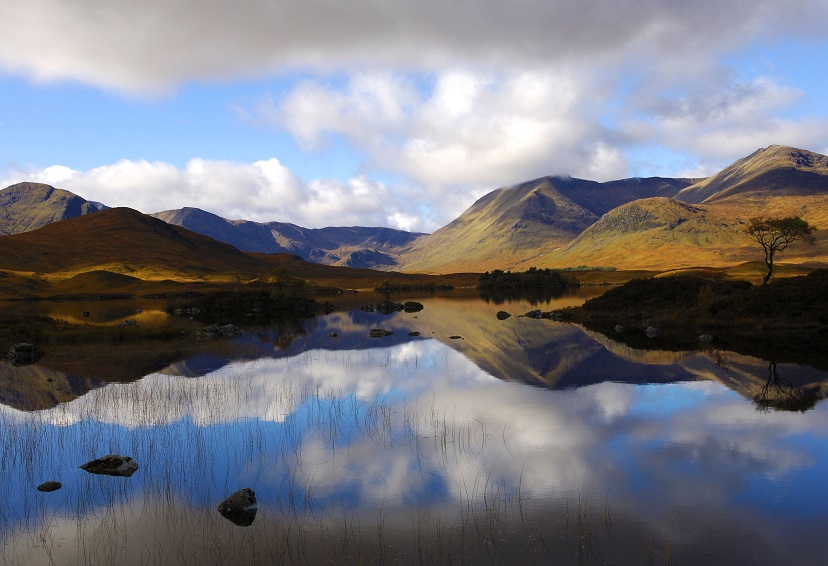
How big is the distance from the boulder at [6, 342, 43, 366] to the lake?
127 inches

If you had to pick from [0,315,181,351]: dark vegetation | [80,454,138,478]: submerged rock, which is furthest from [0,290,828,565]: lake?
[0,315,181,351]: dark vegetation

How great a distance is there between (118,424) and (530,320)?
51558 millimetres

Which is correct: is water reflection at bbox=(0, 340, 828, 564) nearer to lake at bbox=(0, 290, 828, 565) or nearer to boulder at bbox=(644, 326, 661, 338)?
lake at bbox=(0, 290, 828, 565)

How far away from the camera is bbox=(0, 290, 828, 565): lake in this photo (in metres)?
Answer: 12.5

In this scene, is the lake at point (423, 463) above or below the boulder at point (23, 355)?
below

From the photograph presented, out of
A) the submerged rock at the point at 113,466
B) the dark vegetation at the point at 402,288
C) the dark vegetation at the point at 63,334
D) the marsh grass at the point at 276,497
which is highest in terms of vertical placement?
the dark vegetation at the point at 402,288

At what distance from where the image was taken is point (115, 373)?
3331cm

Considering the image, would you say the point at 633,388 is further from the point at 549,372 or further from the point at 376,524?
the point at 376,524

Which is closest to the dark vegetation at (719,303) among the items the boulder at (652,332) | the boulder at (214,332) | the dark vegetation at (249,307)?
the boulder at (652,332)

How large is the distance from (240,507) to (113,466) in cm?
593

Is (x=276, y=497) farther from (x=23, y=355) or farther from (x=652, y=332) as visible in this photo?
(x=652, y=332)

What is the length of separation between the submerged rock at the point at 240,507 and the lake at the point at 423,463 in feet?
0.58

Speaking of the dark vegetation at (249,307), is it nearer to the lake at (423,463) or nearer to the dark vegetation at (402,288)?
the lake at (423,463)

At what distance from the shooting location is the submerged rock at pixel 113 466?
17.2 meters
